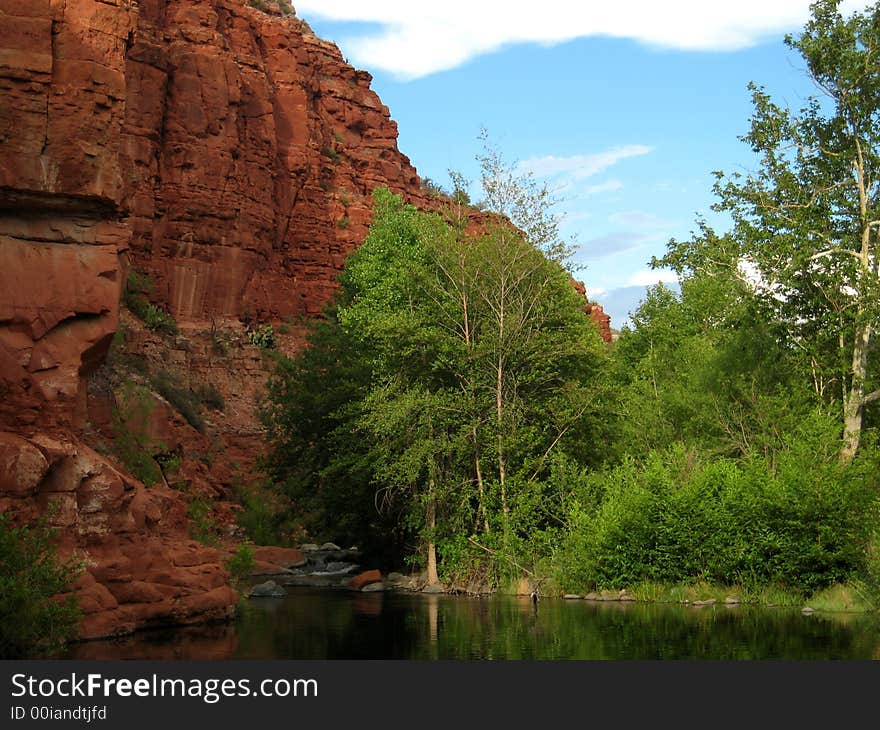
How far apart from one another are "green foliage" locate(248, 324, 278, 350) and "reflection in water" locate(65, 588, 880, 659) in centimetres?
4416

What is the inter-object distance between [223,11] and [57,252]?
62.2 meters

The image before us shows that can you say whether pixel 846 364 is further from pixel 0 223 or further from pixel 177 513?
pixel 0 223

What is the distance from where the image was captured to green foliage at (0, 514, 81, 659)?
16.3m

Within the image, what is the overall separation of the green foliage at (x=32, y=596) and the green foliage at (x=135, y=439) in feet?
21.4

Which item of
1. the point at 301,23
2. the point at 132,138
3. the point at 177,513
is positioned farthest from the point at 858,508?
the point at 301,23

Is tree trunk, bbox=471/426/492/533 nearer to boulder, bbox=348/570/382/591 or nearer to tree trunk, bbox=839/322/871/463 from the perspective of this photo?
boulder, bbox=348/570/382/591

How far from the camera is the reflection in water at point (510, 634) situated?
17.5 m

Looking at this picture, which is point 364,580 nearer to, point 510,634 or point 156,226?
point 510,634

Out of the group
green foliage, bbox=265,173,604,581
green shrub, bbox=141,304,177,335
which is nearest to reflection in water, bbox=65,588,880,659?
green foliage, bbox=265,173,604,581

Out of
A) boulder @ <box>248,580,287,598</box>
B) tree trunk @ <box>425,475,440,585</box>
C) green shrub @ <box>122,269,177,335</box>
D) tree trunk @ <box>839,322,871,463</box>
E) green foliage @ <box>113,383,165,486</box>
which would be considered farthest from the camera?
green shrub @ <box>122,269,177,335</box>

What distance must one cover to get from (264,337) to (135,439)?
44.9 m

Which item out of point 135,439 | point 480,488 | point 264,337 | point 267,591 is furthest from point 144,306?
point 135,439

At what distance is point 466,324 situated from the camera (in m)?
32.8

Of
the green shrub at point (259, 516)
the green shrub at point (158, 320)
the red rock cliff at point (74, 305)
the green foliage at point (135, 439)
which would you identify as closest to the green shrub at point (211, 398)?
the green shrub at point (158, 320)
